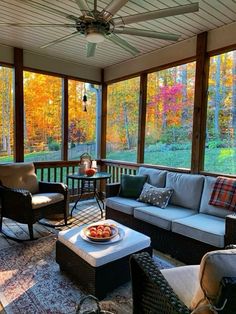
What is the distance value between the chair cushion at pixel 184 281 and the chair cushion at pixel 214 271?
1.32ft

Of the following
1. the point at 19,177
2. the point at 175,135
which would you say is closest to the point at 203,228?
the point at 175,135

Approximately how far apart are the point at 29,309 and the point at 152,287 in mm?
1178

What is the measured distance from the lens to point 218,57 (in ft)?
11.5

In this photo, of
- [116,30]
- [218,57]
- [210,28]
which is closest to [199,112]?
[218,57]

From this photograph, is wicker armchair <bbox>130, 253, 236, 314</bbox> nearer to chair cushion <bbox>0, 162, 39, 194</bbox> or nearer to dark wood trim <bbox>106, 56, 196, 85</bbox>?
chair cushion <bbox>0, 162, 39, 194</bbox>

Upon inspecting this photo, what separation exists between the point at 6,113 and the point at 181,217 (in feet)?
11.2

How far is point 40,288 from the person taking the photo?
7.30ft

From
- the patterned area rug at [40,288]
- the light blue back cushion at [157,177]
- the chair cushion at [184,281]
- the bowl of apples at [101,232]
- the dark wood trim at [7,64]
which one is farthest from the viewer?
the dark wood trim at [7,64]

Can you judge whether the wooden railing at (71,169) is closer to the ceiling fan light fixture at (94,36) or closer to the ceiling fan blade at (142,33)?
the ceiling fan blade at (142,33)

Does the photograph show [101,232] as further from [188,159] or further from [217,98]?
[217,98]

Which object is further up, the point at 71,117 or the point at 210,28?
the point at 210,28

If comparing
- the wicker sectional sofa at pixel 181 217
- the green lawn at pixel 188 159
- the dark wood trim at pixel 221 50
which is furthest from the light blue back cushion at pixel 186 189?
the dark wood trim at pixel 221 50

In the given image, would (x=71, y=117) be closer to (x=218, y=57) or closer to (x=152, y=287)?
(x=218, y=57)

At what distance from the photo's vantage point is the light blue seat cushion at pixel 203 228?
2.40 meters
